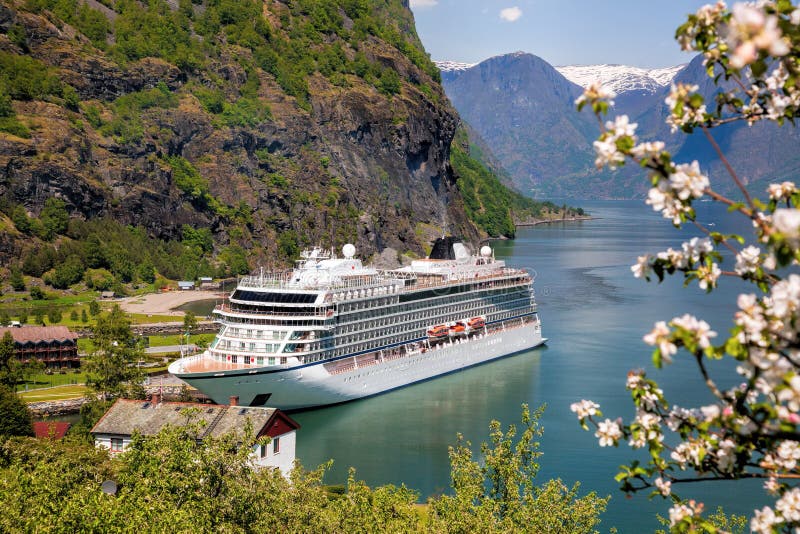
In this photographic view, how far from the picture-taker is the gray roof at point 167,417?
121ft

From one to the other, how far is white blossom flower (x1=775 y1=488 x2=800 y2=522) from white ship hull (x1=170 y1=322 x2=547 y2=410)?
162 feet

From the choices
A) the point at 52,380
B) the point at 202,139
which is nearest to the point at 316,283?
the point at 52,380

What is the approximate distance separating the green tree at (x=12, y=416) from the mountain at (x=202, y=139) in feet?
235

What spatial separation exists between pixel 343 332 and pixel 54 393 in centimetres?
2142

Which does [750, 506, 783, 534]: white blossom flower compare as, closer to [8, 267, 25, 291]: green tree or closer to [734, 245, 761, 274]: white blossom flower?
[734, 245, 761, 274]: white blossom flower

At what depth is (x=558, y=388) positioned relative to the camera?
2566 inches

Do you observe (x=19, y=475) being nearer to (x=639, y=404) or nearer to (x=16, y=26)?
(x=639, y=404)

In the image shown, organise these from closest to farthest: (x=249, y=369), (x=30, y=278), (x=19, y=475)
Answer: (x=19, y=475)
(x=249, y=369)
(x=30, y=278)

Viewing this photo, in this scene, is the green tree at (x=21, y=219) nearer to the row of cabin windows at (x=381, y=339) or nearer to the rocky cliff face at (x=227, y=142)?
the rocky cliff face at (x=227, y=142)

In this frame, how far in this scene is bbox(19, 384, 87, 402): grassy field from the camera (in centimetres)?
5984

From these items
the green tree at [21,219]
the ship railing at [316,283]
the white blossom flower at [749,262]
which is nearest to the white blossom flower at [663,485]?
the white blossom flower at [749,262]

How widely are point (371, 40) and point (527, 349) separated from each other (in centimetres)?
12957

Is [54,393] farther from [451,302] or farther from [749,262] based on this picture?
[749,262]

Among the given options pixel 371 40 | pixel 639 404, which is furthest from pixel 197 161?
pixel 639 404
